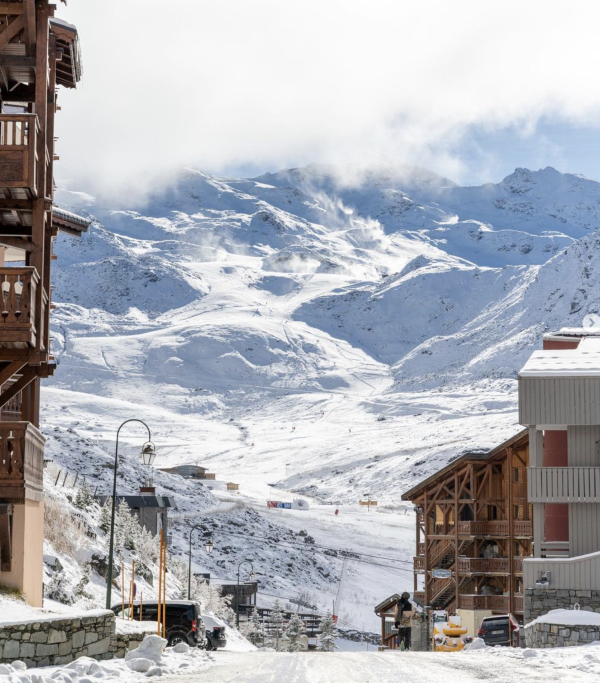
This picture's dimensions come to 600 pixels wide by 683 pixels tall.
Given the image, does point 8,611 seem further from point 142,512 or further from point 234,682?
point 142,512

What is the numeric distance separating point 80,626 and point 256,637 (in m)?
45.3

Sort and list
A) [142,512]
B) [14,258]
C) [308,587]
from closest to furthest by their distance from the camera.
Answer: [14,258]
[142,512]
[308,587]

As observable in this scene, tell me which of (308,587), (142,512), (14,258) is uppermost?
(14,258)

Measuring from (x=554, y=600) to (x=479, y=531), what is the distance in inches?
759

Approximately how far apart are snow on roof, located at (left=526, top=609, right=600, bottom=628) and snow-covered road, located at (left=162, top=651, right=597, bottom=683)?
4.19 meters

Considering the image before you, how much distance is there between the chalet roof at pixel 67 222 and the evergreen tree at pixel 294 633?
34.8 meters

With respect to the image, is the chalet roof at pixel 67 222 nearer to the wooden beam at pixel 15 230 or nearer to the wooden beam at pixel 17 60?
the wooden beam at pixel 15 230

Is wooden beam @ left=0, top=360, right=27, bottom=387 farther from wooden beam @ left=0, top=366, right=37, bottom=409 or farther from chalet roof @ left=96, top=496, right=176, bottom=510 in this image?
chalet roof @ left=96, top=496, right=176, bottom=510

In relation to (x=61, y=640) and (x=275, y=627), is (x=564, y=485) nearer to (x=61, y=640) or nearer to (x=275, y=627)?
(x=61, y=640)

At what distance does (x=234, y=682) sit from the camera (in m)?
17.5

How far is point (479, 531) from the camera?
51625 millimetres

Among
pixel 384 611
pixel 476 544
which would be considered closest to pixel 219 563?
pixel 384 611

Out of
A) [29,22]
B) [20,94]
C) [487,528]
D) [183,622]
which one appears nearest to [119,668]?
[183,622]

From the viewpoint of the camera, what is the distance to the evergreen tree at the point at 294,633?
197 ft
